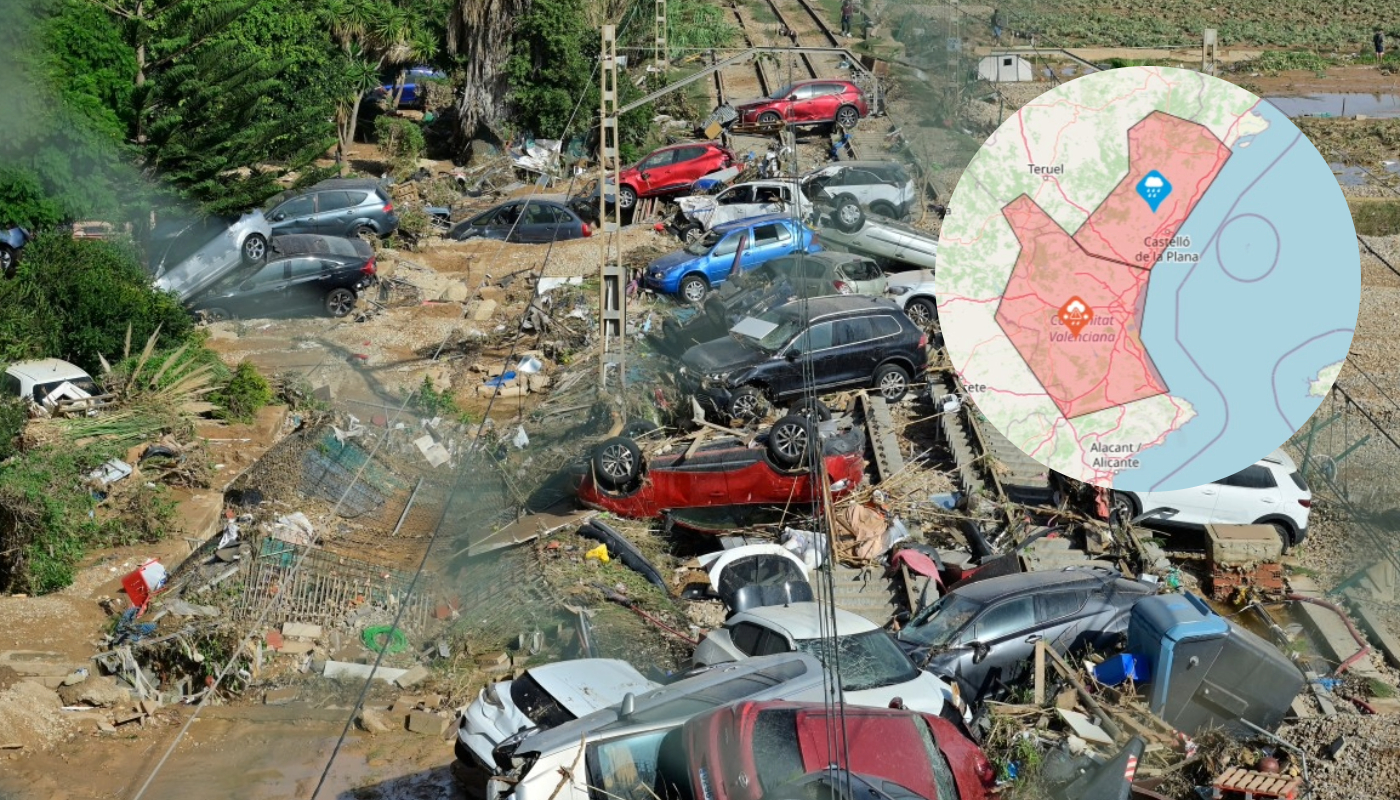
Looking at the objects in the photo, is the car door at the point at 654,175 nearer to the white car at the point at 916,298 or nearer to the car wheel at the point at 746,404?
the white car at the point at 916,298

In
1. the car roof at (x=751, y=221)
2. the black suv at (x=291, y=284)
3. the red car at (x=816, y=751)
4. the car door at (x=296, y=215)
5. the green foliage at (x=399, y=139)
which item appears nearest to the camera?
the red car at (x=816, y=751)

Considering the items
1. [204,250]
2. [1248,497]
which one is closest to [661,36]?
[204,250]

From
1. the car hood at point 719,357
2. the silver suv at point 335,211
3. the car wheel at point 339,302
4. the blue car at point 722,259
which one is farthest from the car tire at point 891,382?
the silver suv at point 335,211

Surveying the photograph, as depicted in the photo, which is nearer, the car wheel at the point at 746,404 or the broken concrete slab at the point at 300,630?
the broken concrete slab at the point at 300,630

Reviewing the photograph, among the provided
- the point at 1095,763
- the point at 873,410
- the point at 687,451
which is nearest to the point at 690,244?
the point at 873,410

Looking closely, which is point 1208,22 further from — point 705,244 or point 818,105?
point 705,244

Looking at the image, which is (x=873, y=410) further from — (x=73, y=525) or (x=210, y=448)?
(x=73, y=525)

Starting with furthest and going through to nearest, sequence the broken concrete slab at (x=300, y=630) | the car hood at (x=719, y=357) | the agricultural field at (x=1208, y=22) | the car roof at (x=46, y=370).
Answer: the agricultural field at (x=1208, y=22), the car hood at (x=719, y=357), the car roof at (x=46, y=370), the broken concrete slab at (x=300, y=630)
